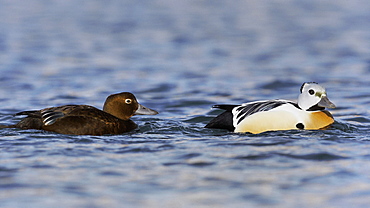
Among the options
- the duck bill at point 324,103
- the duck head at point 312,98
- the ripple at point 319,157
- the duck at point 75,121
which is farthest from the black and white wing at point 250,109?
the ripple at point 319,157

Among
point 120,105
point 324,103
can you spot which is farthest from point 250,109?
point 120,105

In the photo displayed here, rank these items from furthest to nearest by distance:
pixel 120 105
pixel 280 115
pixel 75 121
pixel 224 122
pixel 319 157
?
pixel 120 105
pixel 224 122
pixel 280 115
pixel 75 121
pixel 319 157

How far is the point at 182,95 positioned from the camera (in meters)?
12.9

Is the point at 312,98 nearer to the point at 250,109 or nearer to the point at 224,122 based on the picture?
the point at 250,109

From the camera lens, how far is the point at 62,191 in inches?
245

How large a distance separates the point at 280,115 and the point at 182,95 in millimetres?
4076

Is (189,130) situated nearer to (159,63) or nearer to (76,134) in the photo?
(76,134)

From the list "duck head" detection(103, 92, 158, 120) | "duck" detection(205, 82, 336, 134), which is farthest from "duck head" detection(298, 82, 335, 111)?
"duck head" detection(103, 92, 158, 120)

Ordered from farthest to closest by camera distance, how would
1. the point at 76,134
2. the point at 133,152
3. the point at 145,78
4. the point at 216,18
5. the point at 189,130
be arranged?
the point at 216,18 < the point at 145,78 < the point at 189,130 < the point at 76,134 < the point at 133,152

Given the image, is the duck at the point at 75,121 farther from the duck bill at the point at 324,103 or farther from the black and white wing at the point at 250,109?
the duck bill at the point at 324,103

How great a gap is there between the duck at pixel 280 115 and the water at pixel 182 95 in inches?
7.6

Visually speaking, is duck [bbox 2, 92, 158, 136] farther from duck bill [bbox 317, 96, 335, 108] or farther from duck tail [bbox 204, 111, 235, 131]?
duck bill [bbox 317, 96, 335, 108]

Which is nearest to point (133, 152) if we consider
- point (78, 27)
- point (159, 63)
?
point (159, 63)

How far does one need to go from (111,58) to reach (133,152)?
30.5 feet
